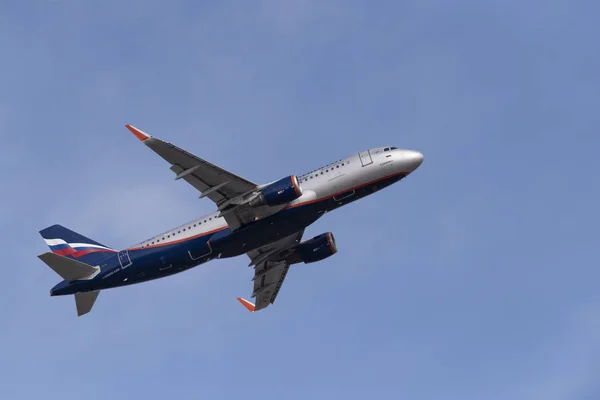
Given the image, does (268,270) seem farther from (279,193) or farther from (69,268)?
A: (69,268)

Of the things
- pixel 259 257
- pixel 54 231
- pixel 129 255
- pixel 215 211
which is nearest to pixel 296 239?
pixel 259 257

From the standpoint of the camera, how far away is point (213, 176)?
236 ft

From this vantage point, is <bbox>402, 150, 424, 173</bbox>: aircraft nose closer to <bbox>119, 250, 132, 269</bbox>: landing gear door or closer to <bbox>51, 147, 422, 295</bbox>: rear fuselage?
<bbox>51, 147, 422, 295</bbox>: rear fuselage

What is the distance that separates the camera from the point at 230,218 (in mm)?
73875

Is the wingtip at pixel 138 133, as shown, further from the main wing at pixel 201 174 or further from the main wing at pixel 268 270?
the main wing at pixel 268 270

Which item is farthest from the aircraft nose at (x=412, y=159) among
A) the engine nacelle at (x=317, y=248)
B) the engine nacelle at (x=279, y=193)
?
the engine nacelle at (x=317, y=248)

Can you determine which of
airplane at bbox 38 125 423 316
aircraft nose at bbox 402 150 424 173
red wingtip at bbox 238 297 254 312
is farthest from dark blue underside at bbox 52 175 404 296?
red wingtip at bbox 238 297 254 312

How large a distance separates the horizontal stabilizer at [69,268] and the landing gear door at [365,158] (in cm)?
2532

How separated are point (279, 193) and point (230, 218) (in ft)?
16.8

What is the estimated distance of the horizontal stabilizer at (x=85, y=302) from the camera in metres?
78.8

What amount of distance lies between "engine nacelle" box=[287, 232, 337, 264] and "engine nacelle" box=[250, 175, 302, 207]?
42.6ft

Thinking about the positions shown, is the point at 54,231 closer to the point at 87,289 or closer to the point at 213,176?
the point at 87,289

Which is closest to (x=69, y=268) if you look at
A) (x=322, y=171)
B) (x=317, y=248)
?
(x=317, y=248)

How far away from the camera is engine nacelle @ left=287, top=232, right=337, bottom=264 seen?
277 feet
